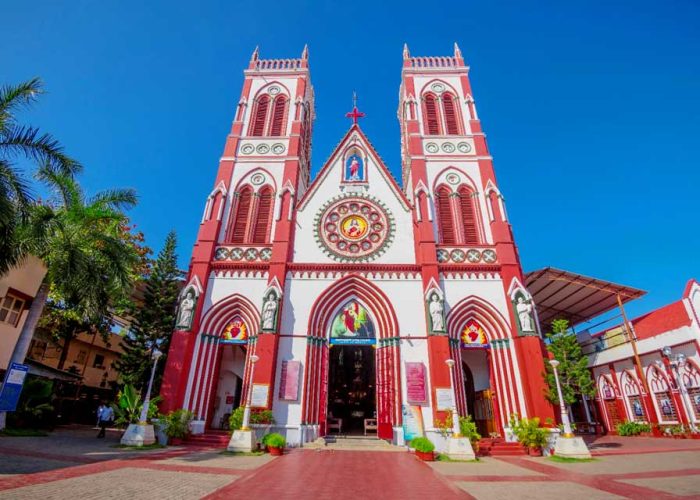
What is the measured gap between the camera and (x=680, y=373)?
17797mm

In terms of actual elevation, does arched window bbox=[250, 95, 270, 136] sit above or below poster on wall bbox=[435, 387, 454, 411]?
above

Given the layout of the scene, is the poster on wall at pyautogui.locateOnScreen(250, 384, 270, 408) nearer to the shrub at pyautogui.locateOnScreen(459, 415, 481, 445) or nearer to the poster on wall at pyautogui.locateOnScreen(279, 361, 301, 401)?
the poster on wall at pyautogui.locateOnScreen(279, 361, 301, 401)

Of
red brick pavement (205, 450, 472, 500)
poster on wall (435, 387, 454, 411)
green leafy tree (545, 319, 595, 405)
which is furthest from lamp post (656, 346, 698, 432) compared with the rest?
red brick pavement (205, 450, 472, 500)

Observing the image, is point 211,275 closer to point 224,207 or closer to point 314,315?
point 224,207

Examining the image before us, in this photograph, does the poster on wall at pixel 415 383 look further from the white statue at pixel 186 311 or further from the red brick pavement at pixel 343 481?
the white statue at pixel 186 311

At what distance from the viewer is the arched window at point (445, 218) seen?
1980cm

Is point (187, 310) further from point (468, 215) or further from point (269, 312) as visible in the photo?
point (468, 215)

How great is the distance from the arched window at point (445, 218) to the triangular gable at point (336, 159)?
75.1 inches

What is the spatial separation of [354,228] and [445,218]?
5.38m

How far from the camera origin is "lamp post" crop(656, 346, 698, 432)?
17.1 metres

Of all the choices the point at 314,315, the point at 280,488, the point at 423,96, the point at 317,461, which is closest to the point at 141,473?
the point at 280,488

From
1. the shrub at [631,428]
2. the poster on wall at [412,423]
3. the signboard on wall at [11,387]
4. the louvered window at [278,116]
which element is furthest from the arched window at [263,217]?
the shrub at [631,428]

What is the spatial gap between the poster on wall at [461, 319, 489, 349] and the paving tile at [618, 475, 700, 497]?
30.1 feet

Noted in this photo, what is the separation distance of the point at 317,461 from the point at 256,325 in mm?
8047
